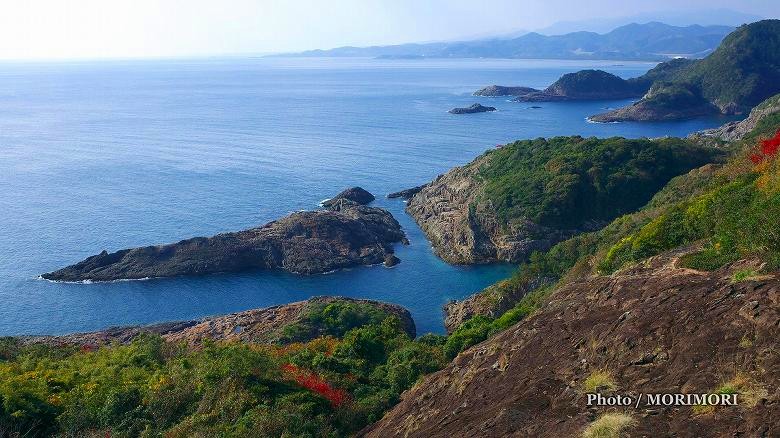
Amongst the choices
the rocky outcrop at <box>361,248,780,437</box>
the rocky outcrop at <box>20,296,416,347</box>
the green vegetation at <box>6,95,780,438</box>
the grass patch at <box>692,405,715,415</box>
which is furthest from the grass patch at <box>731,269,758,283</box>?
the rocky outcrop at <box>20,296,416,347</box>

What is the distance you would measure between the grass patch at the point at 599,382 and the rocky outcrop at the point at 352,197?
209 ft

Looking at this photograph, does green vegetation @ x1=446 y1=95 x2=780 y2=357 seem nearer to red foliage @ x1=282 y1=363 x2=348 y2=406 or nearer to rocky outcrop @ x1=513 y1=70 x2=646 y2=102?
red foliage @ x1=282 y1=363 x2=348 y2=406

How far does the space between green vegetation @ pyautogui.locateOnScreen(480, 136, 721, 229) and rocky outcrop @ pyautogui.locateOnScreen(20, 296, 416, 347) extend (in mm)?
22998

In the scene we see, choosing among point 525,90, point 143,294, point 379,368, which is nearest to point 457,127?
point 525,90

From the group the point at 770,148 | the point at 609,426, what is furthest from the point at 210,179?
the point at 609,426

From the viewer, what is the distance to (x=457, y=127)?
435 feet

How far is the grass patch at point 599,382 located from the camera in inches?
599

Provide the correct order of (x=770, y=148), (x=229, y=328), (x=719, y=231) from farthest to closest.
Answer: (x=229, y=328)
(x=770, y=148)
(x=719, y=231)

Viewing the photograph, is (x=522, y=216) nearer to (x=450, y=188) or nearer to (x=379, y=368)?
(x=450, y=188)

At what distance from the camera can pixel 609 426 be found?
44.0ft

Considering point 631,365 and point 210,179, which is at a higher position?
point 631,365

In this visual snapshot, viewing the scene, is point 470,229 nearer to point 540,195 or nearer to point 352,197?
point 540,195

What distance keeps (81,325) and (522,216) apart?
42.5 metres

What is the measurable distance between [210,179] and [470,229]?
4363 cm
